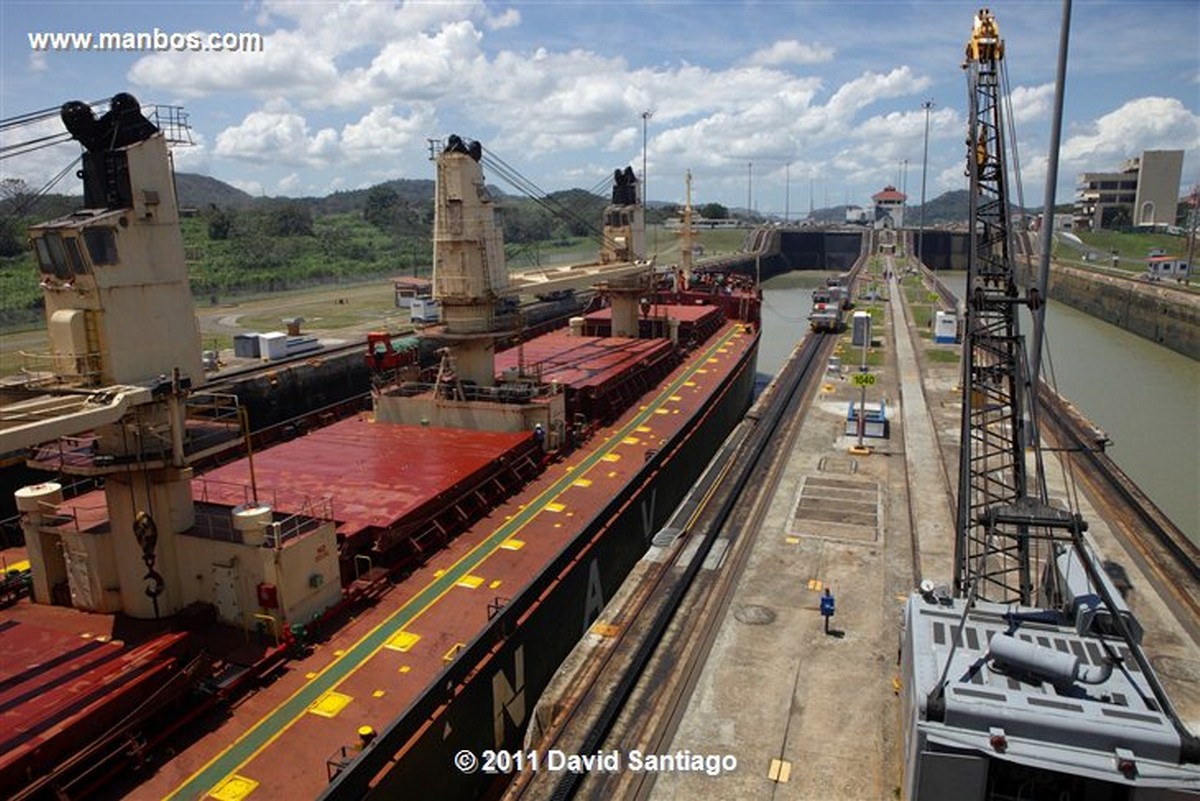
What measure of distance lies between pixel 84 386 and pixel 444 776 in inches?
387

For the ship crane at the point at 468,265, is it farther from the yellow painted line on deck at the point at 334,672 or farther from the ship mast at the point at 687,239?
the ship mast at the point at 687,239

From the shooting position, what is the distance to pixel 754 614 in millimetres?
20000

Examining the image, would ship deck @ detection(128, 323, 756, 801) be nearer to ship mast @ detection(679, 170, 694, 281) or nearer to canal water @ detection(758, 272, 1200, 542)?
canal water @ detection(758, 272, 1200, 542)

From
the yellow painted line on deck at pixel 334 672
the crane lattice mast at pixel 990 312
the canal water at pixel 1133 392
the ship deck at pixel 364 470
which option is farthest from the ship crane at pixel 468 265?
the canal water at pixel 1133 392

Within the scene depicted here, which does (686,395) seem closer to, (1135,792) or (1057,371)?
(1135,792)

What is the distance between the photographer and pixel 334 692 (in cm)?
1386

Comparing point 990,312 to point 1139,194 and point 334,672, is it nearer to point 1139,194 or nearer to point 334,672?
point 334,672

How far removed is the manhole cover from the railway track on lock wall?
44 cm

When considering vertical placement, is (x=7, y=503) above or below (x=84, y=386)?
below

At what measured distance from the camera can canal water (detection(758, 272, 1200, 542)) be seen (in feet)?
118

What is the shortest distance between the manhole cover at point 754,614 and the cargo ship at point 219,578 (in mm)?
4253

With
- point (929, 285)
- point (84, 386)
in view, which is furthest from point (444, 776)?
point (929, 285)

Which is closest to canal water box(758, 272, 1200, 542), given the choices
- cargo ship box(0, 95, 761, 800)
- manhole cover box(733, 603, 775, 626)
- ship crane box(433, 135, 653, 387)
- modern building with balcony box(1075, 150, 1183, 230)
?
manhole cover box(733, 603, 775, 626)

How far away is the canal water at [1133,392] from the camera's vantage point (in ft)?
118
